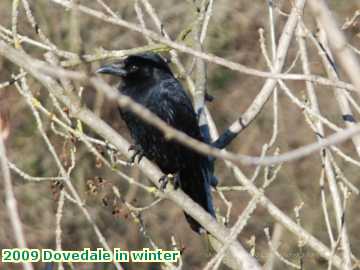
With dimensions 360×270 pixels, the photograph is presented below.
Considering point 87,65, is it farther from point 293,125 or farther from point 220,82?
point 220,82

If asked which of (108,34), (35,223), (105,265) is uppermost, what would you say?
(108,34)

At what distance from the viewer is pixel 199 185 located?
20.3ft

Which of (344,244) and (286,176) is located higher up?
(286,176)

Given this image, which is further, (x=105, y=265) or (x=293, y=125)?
(x=293, y=125)

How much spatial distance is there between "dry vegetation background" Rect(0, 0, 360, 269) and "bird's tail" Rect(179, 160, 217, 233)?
560cm

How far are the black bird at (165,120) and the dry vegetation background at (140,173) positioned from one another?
545 cm

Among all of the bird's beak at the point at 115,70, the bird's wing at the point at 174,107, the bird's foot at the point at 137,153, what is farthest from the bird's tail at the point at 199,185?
the bird's beak at the point at 115,70

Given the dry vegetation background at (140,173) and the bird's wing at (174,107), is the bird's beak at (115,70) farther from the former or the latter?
the dry vegetation background at (140,173)

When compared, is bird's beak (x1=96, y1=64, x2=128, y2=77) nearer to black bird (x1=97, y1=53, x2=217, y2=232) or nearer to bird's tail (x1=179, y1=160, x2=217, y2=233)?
black bird (x1=97, y1=53, x2=217, y2=232)

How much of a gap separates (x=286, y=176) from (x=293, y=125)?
0.86m

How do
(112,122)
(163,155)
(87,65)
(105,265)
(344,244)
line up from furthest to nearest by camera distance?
(112,122) < (105,265) < (163,155) < (344,244) < (87,65)

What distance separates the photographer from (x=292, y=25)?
4617mm

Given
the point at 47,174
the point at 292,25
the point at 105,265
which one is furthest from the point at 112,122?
the point at 292,25

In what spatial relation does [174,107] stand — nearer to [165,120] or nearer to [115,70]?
[165,120]
